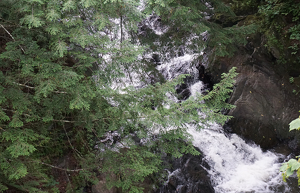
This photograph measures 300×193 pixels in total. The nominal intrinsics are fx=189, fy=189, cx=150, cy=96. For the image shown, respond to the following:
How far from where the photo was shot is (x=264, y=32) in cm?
920

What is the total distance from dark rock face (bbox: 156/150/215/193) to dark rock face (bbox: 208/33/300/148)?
297 centimetres

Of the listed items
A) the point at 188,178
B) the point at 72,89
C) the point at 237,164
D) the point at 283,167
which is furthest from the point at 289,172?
the point at 237,164

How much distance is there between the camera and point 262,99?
875 centimetres

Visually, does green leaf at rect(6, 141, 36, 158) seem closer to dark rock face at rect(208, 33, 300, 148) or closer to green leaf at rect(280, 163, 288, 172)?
green leaf at rect(280, 163, 288, 172)

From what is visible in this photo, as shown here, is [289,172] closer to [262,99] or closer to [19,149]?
[19,149]

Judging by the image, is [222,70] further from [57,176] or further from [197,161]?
[57,176]

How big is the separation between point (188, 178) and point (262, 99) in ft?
16.7

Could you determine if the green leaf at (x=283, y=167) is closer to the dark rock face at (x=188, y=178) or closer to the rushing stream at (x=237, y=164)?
the dark rock face at (x=188, y=178)

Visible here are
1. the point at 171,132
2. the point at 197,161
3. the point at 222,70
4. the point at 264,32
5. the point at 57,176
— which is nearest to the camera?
the point at 171,132

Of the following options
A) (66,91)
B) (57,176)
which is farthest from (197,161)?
(66,91)

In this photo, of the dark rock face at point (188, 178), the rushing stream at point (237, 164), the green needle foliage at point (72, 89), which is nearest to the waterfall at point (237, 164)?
the rushing stream at point (237, 164)

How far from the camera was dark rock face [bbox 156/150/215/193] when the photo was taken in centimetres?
677

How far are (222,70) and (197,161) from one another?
4985 mm

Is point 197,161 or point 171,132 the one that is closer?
point 171,132
